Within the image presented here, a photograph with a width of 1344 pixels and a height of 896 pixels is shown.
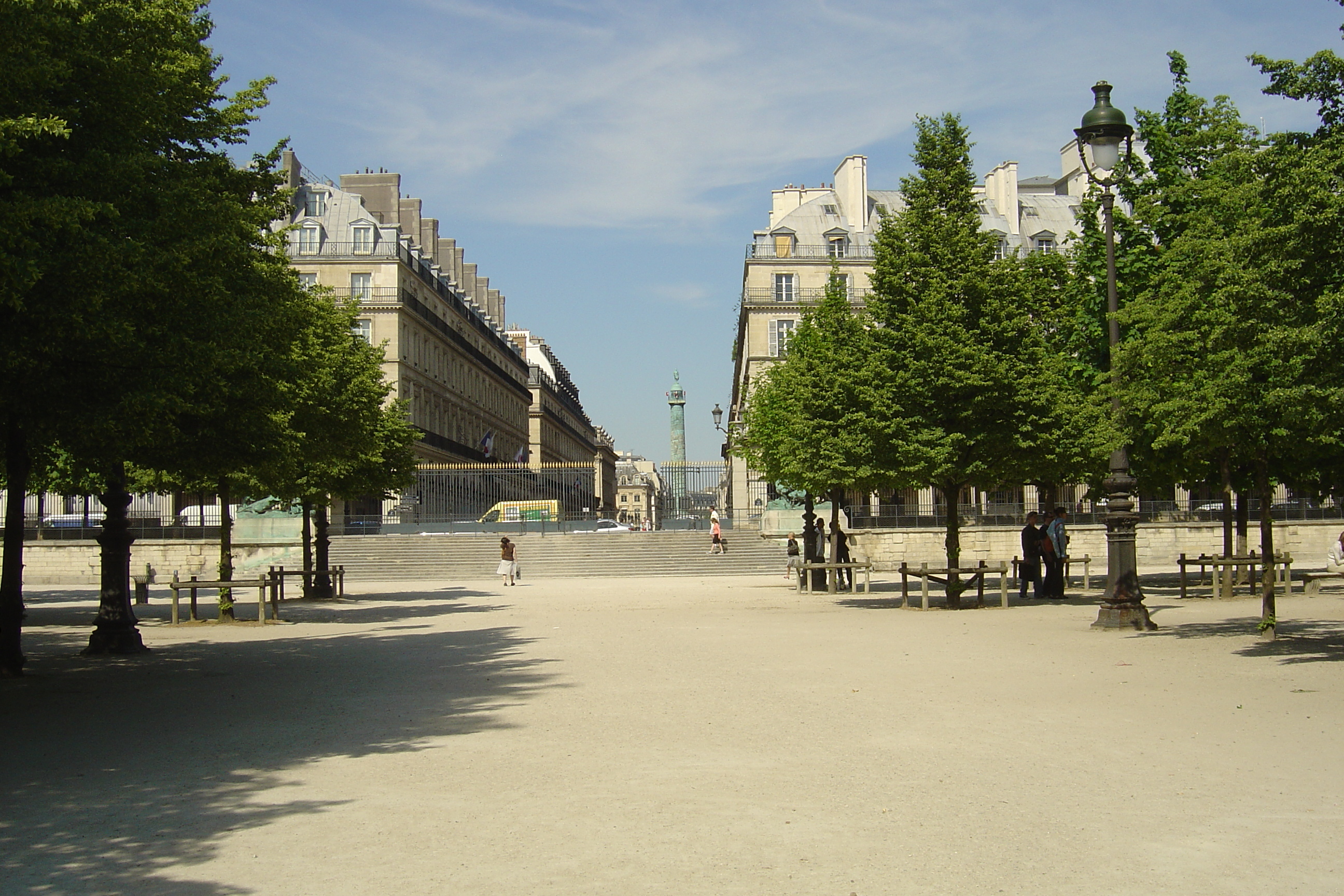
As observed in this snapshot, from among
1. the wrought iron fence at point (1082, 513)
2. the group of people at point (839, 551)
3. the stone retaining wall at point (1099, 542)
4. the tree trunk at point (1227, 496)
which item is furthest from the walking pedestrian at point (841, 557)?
the wrought iron fence at point (1082, 513)

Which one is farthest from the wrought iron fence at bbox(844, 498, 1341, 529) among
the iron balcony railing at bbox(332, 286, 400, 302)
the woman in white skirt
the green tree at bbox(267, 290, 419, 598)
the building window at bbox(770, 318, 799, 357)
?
the iron balcony railing at bbox(332, 286, 400, 302)

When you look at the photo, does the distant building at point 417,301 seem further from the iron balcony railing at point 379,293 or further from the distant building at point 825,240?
the distant building at point 825,240

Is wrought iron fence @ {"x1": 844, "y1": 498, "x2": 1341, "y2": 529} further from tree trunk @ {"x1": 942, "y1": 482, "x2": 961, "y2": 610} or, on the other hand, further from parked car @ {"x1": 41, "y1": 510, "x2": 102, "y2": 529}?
parked car @ {"x1": 41, "y1": 510, "x2": 102, "y2": 529}

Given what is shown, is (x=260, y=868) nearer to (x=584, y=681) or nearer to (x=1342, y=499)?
(x=584, y=681)

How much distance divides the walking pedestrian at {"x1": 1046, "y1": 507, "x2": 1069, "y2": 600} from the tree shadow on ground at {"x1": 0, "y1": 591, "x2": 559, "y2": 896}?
12016 mm

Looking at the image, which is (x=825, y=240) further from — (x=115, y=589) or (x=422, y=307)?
(x=115, y=589)

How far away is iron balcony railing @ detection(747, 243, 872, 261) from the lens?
60844mm

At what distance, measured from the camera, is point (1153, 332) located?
14672 mm

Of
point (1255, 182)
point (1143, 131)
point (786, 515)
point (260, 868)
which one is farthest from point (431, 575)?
point (260, 868)

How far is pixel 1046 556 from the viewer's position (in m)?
23.3

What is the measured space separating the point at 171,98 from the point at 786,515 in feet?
124

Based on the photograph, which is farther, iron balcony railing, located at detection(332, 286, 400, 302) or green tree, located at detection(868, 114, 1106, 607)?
iron balcony railing, located at detection(332, 286, 400, 302)

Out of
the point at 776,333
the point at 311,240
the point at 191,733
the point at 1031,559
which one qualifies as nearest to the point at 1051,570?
the point at 1031,559

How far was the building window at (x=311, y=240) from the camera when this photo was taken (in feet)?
195
